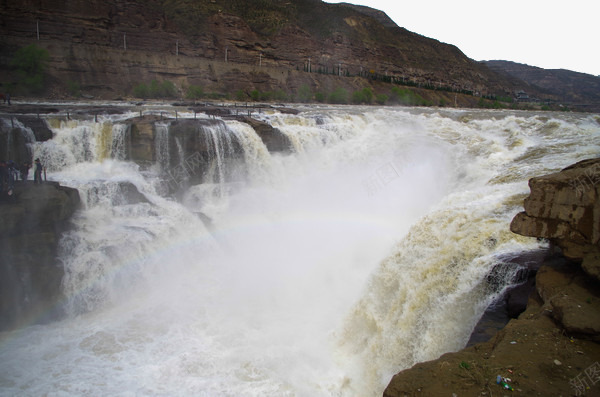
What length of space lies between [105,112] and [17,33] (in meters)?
27.8

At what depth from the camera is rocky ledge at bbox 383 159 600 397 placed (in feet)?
13.9

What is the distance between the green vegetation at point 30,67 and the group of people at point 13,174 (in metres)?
21.3

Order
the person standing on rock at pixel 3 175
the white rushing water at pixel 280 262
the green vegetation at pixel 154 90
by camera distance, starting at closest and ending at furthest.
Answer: the white rushing water at pixel 280 262
the person standing on rock at pixel 3 175
the green vegetation at pixel 154 90

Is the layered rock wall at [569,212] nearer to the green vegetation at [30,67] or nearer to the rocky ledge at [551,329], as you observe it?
the rocky ledge at [551,329]

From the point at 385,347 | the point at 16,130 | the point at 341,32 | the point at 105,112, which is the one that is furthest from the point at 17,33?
the point at 341,32

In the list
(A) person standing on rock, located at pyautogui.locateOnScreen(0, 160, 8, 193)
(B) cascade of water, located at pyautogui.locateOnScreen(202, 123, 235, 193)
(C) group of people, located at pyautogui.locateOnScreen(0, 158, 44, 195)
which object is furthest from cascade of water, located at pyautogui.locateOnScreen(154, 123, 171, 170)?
(A) person standing on rock, located at pyautogui.locateOnScreen(0, 160, 8, 193)

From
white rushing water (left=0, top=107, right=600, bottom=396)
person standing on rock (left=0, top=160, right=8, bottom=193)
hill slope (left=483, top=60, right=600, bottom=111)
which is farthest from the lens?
hill slope (left=483, top=60, right=600, bottom=111)

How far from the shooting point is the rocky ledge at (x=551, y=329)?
166 inches

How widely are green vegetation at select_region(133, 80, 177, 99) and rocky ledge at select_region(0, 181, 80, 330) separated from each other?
26415 millimetres

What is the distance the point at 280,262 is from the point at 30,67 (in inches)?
1141

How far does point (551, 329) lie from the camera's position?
16.1 ft

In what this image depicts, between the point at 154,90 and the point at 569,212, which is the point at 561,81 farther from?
the point at 569,212

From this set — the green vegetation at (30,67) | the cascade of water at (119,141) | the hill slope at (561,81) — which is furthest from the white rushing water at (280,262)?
the hill slope at (561,81)

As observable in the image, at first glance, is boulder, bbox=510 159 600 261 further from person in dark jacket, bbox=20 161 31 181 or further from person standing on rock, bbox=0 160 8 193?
person in dark jacket, bbox=20 161 31 181
